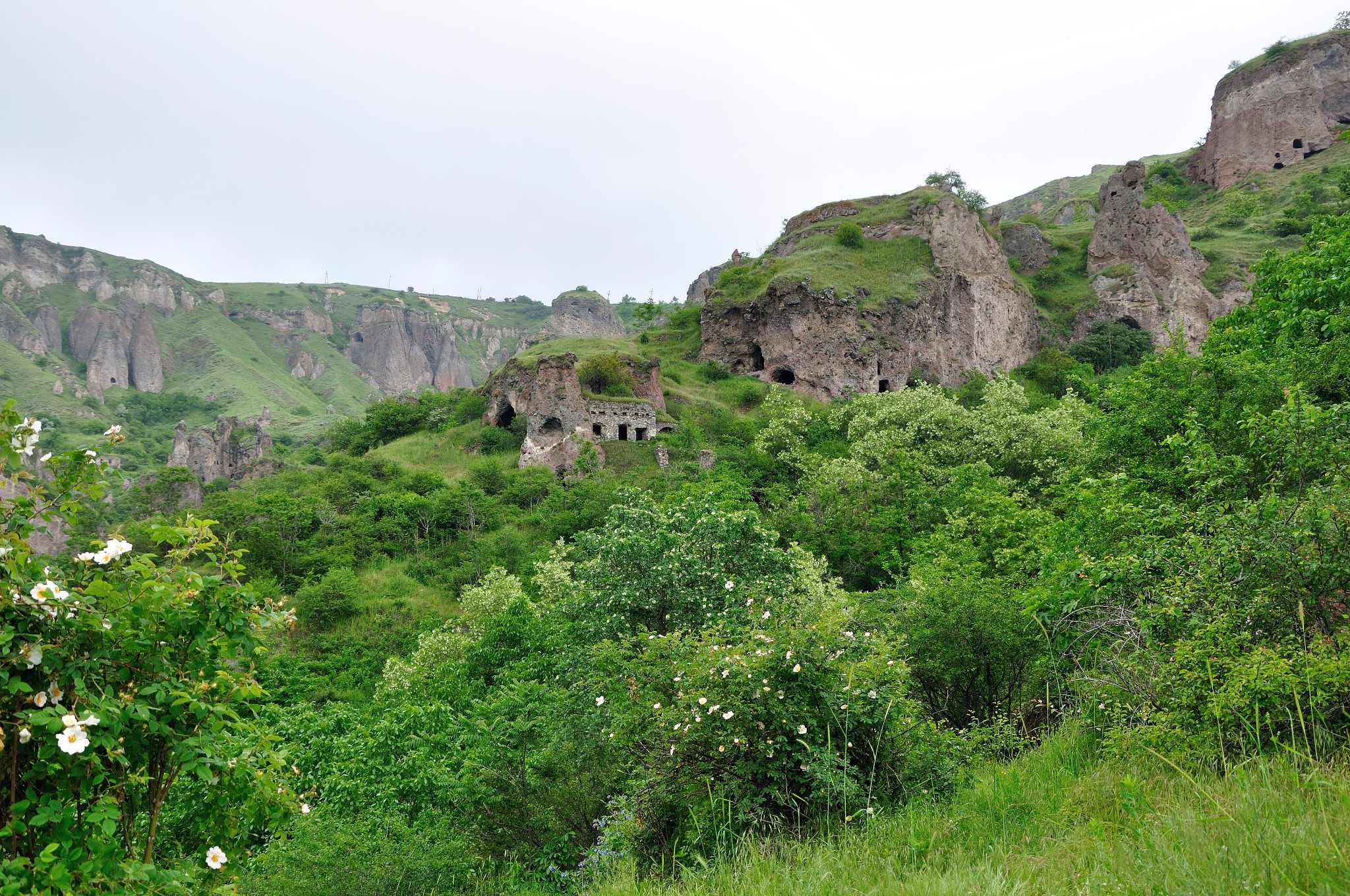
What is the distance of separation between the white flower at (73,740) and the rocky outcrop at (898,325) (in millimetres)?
49446

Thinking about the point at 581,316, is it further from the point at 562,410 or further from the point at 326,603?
the point at 326,603

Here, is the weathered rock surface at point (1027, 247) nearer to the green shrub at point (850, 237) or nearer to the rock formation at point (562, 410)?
the green shrub at point (850, 237)

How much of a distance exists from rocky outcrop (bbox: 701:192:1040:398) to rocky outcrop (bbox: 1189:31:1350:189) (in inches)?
1649

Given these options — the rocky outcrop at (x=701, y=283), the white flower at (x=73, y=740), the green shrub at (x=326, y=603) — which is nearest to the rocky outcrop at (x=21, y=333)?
the rocky outcrop at (x=701, y=283)

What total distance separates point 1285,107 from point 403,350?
498ft

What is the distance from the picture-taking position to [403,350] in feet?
545

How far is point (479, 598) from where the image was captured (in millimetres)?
23578

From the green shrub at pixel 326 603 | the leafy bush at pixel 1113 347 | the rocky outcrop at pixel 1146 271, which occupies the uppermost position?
the rocky outcrop at pixel 1146 271

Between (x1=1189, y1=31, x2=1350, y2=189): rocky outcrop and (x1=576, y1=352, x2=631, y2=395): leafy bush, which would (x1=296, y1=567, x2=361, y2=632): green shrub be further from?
(x1=1189, y1=31, x2=1350, y2=189): rocky outcrop

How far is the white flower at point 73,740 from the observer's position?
2.97m

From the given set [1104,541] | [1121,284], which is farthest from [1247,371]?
[1121,284]

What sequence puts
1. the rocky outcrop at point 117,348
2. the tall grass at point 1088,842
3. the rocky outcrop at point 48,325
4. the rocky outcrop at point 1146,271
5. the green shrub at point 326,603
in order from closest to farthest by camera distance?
the tall grass at point 1088,842
the green shrub at point 326,603
the rocky outcrop at point 1146,271
the rocky outcrop at point 117,348
the rocky outcrop at point 48,325

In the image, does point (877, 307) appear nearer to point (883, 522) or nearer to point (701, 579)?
point (883, 522)

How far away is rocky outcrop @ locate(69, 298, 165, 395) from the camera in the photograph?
4825 inches
